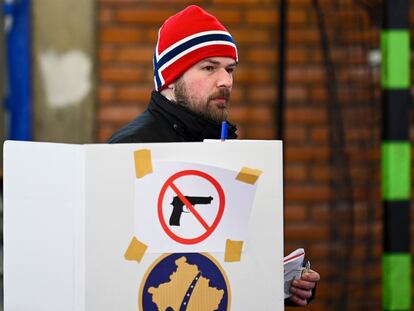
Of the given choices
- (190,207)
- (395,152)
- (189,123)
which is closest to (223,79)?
(189,123)

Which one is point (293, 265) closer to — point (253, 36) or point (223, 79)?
point (223, 79)

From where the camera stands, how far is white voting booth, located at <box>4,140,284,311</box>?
6.76ft

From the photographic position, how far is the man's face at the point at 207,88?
276 centimetres

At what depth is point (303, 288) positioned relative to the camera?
101 inches

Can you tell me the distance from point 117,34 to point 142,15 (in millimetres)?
149

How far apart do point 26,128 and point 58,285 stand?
283cm

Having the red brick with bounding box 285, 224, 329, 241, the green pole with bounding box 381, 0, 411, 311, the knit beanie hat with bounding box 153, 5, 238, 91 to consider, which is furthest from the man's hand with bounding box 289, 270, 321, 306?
the red brick with bounding box 285, 224, 329, 241

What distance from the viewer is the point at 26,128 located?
484 centimetres

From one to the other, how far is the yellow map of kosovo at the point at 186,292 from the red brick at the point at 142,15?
281cm

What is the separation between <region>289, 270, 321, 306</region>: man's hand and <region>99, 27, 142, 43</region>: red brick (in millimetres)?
2447

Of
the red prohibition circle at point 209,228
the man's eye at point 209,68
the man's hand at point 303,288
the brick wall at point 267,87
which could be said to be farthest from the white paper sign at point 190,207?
the brick wall at point 267,87

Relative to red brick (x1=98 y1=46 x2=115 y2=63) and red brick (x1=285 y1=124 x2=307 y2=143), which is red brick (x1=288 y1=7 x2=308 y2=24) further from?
red brick (x1=98 y1=46 x2=115 y2=63)

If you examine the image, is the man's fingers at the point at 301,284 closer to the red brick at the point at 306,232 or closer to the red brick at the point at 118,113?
the red brick at the point at 306,232

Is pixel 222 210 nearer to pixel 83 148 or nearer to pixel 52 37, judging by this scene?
pixel 83 148
